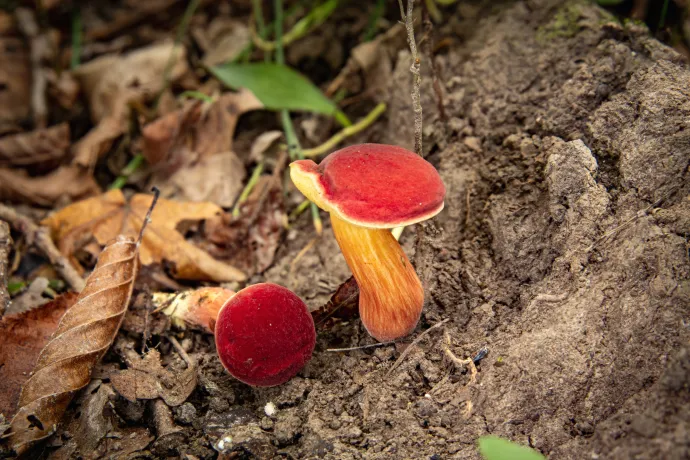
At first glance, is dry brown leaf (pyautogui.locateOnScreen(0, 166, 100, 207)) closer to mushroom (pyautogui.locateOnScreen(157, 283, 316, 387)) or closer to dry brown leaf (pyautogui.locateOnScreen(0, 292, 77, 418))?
dry brown leaf (pyautogui.locateOnScreen(0, 292, 77, 418))

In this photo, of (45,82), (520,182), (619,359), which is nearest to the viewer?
(619,359)

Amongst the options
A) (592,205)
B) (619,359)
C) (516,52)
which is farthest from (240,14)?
(619,359)

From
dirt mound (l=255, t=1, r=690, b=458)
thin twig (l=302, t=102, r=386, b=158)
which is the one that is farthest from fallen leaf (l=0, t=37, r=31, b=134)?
dirt mound (l=255, t=1, r=690, b=458)

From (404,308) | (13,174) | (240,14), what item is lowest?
(13,174)

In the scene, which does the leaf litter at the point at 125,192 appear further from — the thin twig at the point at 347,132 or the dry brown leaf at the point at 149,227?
the thin twig at the point at 347,132

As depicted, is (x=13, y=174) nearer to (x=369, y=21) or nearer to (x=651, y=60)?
(x=369, y=21)

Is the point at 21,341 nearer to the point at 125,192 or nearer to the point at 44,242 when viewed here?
the point at 44,242

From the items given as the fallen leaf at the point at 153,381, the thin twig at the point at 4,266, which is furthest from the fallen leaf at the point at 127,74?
the fallen leaf at the point at 153,381
